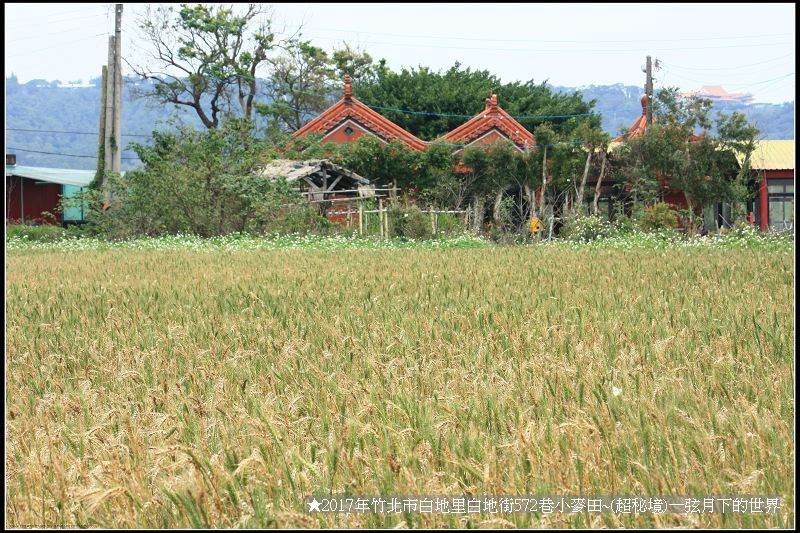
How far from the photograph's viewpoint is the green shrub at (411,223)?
766 inches

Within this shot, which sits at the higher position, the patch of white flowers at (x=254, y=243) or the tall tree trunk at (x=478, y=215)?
the tall tree trunk at (x=478, y=215)

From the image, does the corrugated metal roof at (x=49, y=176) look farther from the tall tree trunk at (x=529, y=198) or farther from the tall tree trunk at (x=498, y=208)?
the tall tree trunk at (x=529, y=198)

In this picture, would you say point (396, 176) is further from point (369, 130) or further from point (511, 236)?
point (511, 236)

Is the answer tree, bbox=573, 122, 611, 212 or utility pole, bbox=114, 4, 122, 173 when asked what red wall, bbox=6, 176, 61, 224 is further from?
tree, bbox=573, 122, 611, 212

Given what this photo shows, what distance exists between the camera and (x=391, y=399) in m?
3.64

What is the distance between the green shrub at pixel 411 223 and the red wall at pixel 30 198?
54.7ft

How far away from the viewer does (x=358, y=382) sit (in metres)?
4.07

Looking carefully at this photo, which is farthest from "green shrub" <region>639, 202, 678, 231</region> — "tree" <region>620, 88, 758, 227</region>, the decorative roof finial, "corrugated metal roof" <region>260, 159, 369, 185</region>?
the decorative roof finial

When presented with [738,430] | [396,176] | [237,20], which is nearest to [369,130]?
[396,176]

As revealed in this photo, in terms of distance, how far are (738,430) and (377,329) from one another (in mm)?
3359

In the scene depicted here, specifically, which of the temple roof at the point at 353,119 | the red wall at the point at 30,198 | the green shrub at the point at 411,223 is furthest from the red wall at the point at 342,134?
the green shrub at the point at 411,223

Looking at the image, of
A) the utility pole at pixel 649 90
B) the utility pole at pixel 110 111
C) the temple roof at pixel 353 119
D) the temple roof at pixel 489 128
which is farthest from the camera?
the temple roof at pixel 353 119

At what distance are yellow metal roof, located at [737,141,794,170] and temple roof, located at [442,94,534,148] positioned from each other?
19.8ft

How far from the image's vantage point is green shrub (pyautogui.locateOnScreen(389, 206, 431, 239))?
63.8 feet
